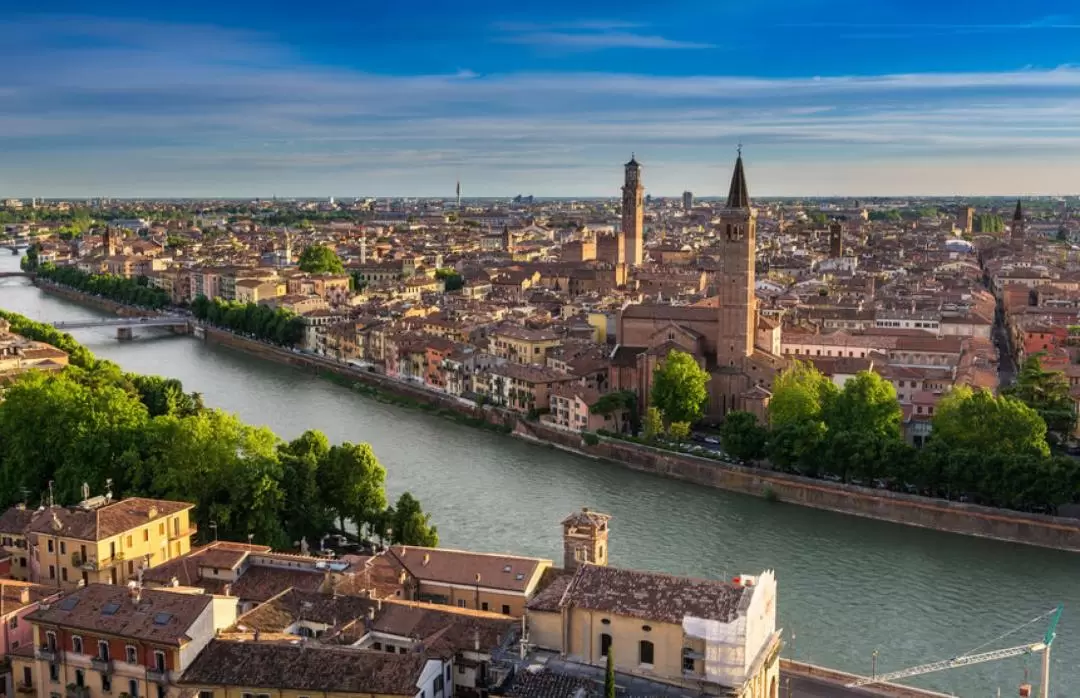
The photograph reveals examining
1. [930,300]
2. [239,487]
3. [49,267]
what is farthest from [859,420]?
[49,267]

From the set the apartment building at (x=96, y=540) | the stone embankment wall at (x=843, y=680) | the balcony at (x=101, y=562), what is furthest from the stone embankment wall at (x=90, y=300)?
the stone embankment wall at (x=843, y=680)

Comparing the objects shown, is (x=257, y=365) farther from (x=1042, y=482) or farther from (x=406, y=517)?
(x=1042, y=482)

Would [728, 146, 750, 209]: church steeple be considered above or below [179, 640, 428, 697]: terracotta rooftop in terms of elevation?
above

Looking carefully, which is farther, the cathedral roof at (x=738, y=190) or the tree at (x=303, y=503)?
the cathedral roof at (x=738, y=190)

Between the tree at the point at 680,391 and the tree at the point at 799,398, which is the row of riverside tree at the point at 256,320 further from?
the tree at the point at 799,398

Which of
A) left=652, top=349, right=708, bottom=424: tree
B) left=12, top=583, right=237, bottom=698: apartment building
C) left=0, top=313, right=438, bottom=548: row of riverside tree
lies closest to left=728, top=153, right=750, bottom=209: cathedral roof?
left=652, top=349, right=708, bottom=424: tree

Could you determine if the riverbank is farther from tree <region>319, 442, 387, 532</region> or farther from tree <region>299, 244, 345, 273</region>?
tree <region>299, 244, 345, 273</region>
